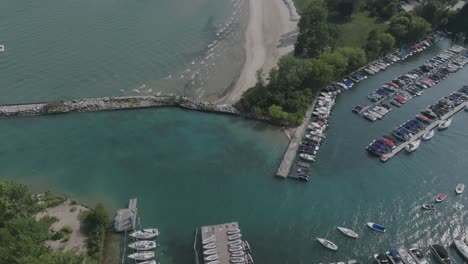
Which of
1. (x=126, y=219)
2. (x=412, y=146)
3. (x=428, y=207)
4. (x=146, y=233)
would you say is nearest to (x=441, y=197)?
(x=428, y=207)

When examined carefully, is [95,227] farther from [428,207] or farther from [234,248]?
[428,207]

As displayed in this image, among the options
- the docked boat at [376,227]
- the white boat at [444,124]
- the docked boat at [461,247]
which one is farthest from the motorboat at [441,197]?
the white boat at [444,124]

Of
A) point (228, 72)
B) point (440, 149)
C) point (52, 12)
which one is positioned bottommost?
point (440, 149)

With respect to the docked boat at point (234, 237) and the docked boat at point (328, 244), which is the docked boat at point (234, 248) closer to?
the docked boat at point (234, 237)

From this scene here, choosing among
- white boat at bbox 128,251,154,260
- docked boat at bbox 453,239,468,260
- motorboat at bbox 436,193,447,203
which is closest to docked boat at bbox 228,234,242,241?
white boat at bbox 128,251,154,260

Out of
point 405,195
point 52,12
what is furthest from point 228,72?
point 52,12

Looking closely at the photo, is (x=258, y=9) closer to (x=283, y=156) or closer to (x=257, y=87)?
(x=257, y=87)

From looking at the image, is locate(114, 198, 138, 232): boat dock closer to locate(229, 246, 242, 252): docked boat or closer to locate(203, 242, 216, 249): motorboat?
locate(203, 242, 216, 249): motorboat
